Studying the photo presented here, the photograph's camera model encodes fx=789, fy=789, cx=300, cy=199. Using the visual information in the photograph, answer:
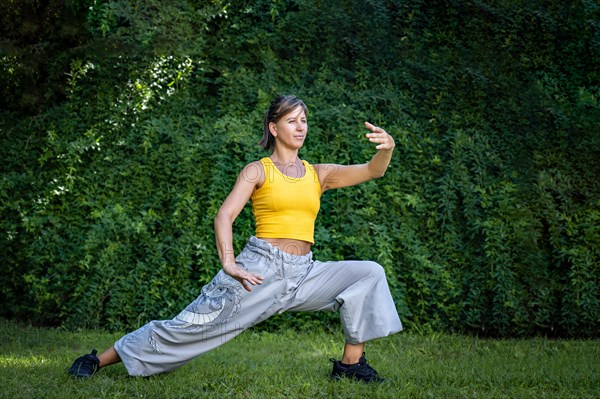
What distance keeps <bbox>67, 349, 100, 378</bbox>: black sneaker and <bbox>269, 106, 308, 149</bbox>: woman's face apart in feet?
5.01

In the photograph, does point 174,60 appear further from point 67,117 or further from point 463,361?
point 463,361

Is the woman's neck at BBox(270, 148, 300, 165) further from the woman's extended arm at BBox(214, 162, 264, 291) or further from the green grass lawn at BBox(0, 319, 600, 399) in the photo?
the green grass lawn at BBox(0, 319, 600, 399)

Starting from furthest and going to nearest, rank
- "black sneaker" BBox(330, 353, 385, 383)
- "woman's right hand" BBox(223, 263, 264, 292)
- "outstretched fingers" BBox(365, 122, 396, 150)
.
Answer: "black sneaker" BBox(330, 353, 385, 383) < "outstretched fingers" BBox(365, 122, 396, 150) < "woman's right hand" BBox(223, 263, 264, 292)

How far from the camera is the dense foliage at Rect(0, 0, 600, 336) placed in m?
6.15

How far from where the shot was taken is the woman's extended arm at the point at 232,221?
371 centimetres

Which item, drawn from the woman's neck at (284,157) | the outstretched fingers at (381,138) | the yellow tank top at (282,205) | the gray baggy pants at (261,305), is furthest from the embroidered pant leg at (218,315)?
the outstretched fingers at (381,138)

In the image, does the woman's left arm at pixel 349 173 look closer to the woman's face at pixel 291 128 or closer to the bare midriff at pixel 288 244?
the woman's face at pixel 291 128

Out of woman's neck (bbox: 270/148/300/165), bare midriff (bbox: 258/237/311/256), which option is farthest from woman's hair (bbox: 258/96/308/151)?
bare midriff (bbox: 258/237/311/256)

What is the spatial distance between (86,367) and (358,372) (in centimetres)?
144

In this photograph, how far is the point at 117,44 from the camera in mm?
7203

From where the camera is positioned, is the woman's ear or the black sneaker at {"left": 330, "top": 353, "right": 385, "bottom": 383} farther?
the woman's ear

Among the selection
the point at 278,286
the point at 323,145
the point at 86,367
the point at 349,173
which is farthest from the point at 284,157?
the point at 323,145

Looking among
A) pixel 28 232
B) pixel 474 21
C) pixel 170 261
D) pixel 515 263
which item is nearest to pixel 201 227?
pixel 170 261

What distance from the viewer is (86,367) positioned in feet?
13.7
